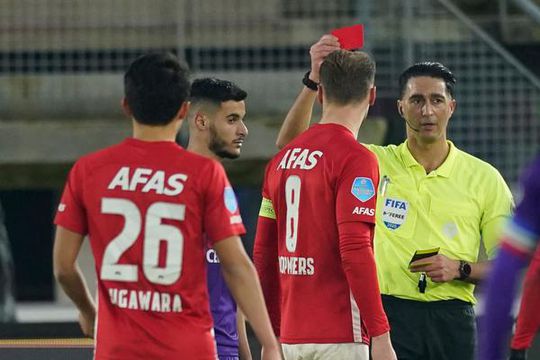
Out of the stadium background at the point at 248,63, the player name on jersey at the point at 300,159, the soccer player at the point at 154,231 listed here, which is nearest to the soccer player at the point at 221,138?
the player name on jersey at the point at 300,159

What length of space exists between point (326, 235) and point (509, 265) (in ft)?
6.15

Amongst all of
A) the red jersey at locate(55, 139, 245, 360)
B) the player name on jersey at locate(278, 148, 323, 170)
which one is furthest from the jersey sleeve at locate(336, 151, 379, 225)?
the red jersey at locate(55, 139, 245, 360)

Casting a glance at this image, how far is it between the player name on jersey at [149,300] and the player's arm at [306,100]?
5.08 feet

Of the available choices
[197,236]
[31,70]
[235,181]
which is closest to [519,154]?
[235,181]

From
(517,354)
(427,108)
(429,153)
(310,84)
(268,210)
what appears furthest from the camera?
(429,153)

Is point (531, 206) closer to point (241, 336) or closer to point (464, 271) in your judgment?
point (464, 271)

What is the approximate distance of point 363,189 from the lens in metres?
5.33

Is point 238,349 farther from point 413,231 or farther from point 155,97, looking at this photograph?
point 155,97

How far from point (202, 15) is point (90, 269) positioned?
2.66 meters

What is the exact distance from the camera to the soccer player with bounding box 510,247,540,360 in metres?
4.25

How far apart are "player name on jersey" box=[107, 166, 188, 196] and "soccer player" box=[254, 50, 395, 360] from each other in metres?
0.90

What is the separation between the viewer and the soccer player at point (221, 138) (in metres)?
5.82

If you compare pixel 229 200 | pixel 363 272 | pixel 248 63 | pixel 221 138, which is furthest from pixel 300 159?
pixel 248 63

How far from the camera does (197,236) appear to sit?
15.3 feet
